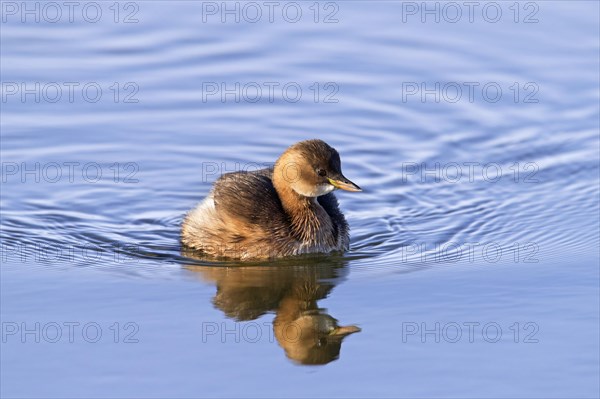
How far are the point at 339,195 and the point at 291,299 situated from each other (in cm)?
301

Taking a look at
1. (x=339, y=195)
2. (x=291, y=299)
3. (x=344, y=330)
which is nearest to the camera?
(x=344, y=330)

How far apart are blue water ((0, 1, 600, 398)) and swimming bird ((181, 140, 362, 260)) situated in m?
0.21

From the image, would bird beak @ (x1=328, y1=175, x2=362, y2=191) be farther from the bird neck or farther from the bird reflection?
the bird reflection

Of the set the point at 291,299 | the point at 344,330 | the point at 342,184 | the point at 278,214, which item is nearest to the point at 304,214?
the point at 278,214

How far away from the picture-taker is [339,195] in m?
13.5

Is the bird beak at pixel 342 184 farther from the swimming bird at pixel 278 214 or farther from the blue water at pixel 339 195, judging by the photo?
the blue water at pixel 339 195

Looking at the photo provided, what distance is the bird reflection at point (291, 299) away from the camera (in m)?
9.60

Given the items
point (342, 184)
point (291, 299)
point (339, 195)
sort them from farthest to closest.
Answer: point (339, 195), point (342, 184), point (291, 299)

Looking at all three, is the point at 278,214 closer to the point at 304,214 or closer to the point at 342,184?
the point at 304,214

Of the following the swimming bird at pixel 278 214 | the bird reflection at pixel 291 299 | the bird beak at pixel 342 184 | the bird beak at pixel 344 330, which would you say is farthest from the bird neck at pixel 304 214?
the bird beak at pixel 344 330

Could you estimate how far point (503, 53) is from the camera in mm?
15859

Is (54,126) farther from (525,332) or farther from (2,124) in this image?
(525,332)

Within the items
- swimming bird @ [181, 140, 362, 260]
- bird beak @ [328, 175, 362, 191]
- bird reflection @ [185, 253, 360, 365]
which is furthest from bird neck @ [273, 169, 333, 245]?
bird beak @ [328, 175, 362, 191]

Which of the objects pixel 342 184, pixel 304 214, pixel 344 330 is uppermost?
pixel 342 184
